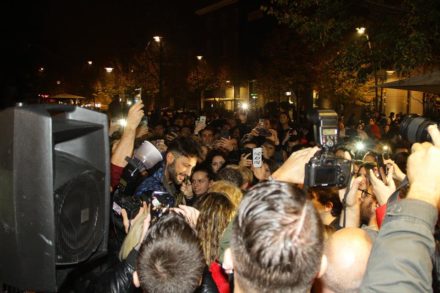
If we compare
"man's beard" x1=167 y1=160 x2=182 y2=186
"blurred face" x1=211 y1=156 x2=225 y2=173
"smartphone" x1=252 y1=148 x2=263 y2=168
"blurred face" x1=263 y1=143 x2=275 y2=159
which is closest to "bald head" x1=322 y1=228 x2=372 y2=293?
"smartphone" x1=252 y1=148 x2=263 y2=168

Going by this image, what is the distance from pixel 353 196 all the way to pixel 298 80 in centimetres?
2988

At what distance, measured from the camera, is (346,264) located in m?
2.34

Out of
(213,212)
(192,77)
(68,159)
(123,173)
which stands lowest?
(213,212)

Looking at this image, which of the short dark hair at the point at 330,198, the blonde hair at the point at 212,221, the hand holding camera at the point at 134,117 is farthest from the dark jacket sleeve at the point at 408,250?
the short dark hair at the point at 330,198

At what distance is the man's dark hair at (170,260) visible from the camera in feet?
7.25

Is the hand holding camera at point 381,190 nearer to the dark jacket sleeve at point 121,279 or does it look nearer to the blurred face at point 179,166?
the dark jacket sleeve at point 121,279

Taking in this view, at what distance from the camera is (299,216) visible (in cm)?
159

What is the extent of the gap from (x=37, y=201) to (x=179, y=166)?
4.22m

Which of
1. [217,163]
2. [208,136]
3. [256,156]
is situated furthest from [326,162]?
[208,136]

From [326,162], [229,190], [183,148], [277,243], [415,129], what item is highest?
[415,129]

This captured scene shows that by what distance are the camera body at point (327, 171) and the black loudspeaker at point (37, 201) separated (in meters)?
1.24

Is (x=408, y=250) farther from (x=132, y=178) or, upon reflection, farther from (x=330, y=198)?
(x=330, y=198)

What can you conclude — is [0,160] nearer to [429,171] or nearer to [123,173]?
[429,171]

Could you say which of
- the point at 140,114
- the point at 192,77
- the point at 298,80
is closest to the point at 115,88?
the point at 192,77
